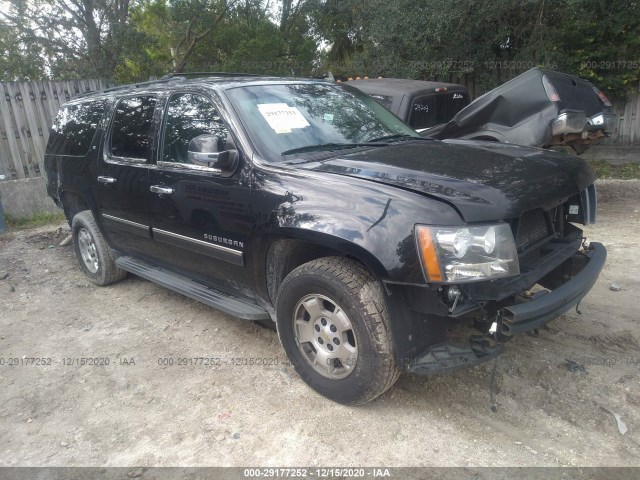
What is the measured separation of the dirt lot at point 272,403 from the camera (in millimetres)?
2662

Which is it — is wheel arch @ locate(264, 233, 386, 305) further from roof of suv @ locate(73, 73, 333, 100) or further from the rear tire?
the rear tire

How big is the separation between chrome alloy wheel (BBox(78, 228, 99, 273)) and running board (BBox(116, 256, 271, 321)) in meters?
0.55

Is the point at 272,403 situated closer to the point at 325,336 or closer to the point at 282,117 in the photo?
the point at 325,336

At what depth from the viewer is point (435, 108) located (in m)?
6.92

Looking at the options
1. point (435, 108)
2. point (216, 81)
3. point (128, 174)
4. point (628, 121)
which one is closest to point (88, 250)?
point (128, 174)

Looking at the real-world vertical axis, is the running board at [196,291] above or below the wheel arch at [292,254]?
below

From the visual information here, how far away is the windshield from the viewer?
3.31 m

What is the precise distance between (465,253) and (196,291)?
220 cm

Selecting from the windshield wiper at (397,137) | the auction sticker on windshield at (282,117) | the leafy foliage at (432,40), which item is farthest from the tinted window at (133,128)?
the leafy foliage at (432,40)

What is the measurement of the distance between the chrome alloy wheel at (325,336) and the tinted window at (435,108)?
163 inches

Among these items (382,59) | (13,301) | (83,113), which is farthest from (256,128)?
(382,59)

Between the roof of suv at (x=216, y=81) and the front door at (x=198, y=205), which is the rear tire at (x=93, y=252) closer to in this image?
the front door at (x=198, y=205)

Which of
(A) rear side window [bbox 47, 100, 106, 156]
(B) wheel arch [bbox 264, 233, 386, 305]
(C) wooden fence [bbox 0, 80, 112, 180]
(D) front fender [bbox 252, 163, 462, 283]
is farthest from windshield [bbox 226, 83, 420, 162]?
(C) wooden fence [bbox 0, 80, 112, 180]

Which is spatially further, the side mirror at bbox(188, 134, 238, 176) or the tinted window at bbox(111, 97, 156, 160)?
the tinted window at bbox(111, 97, 156, 160)
